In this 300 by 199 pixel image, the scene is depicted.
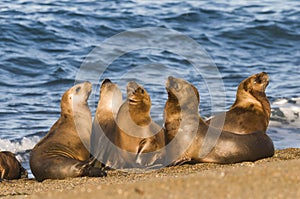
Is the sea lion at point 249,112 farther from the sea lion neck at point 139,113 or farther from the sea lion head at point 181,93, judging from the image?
the sea lion neck at point 139,113

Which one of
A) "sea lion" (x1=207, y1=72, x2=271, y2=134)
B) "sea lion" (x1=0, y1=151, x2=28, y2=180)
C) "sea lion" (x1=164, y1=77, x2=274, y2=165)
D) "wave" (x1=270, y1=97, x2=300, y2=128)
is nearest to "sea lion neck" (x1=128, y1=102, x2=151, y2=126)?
"sea lion" (x1=164, y1=77, x2=274, y2=165)

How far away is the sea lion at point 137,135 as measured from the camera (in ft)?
27.5

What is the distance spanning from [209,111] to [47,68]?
15.1 ft

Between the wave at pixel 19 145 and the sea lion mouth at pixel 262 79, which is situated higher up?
the sea lion mouth at pixel 262 79

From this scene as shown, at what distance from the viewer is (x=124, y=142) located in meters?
8.50

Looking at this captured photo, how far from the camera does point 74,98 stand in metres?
9.19

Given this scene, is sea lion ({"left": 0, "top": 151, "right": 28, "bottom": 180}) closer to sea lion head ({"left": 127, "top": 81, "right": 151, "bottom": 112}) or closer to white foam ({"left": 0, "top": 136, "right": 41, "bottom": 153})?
sea lion head ({"left": 127, "top": 81, "right": 151, "bottom": 112})

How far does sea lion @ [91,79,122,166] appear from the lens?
845 cm

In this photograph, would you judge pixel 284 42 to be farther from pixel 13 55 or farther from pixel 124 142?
pixel 124 142

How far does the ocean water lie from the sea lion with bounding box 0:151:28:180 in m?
1.24

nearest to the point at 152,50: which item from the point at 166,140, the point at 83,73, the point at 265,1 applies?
the point at 83,73

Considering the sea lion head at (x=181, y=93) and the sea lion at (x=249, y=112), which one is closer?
the sea lion head at (x=181, y=93)

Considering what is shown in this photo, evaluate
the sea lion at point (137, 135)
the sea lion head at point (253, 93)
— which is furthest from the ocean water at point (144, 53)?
the sea lion at point (137, 135)

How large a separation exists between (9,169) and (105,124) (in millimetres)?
1256
